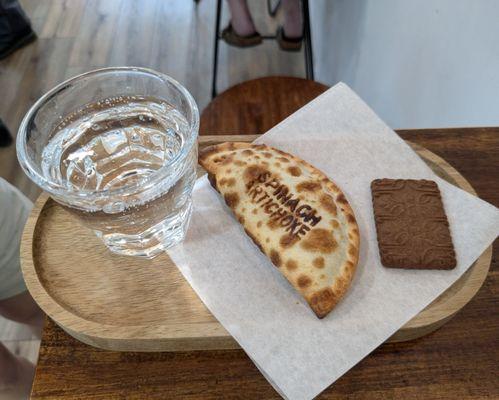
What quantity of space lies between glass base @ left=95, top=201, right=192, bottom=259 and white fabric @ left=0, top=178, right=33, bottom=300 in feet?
1.22

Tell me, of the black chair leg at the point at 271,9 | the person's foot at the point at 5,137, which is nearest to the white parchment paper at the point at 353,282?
the person's foot at the point at 5,137

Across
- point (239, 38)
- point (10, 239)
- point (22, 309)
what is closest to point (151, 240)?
point (10, 239)

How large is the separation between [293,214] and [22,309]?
0.71 m

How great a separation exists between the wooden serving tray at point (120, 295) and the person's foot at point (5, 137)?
3.78 feet

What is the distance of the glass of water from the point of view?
1.68ft

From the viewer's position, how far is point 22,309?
3.19ft

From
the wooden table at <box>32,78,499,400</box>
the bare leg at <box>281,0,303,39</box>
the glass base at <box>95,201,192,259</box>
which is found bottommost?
the bare leg at <box>281,0,303,39</box>

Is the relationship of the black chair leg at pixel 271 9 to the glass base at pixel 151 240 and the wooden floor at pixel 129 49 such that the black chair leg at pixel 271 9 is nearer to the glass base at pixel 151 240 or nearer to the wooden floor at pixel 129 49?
the wooden floor at pixel 129 49

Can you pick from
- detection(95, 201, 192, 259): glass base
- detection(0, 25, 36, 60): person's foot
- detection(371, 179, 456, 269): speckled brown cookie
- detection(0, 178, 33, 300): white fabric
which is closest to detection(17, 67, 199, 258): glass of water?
detection(95, 201, 192, 259): glass base

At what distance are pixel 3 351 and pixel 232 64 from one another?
1.36m

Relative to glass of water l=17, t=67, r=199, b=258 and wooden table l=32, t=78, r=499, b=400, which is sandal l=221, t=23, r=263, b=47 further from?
wooden table l=32, t=78, r=499, b=400

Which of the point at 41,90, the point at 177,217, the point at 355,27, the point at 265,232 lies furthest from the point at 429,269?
the point at 41,90

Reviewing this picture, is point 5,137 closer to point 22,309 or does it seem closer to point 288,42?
point 22,309

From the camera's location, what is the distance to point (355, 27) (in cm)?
139
